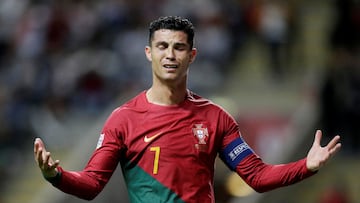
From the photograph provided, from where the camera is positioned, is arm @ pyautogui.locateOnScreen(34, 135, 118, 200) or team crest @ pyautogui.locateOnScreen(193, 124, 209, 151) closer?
arm @ pyautogui.locateOnScreen(34, 135, 118, 200)

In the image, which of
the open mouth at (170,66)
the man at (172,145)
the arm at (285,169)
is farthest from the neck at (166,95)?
the arm at (285,169)

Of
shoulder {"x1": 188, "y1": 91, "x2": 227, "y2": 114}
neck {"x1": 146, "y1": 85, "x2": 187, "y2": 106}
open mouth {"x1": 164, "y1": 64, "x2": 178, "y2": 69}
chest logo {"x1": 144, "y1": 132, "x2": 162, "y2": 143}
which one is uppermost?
open mouth {"x1": 164, "y1": 64, "x2": 178, "y2": 69}

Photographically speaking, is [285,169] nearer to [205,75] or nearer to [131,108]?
[131,108]

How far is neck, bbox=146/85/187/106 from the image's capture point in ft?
24.3

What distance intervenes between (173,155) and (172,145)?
7cm

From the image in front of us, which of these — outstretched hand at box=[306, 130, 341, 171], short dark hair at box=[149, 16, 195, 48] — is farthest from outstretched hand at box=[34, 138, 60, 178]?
outstretched hand at box=[306, 130, 341, 171]

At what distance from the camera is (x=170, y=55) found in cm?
721

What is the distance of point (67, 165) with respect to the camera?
51.0ft

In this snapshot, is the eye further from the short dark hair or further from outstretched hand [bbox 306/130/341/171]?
outstretched hand [bbox 306/130/341/171]

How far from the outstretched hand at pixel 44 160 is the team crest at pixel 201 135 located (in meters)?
1.08

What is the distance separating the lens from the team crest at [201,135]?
7.27 metres

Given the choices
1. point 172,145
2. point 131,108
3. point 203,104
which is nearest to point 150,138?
point 172,145

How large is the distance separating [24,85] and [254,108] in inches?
148

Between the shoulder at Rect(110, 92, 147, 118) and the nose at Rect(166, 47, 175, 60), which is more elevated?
the nose at Rect(166, 47, 175, 60)
